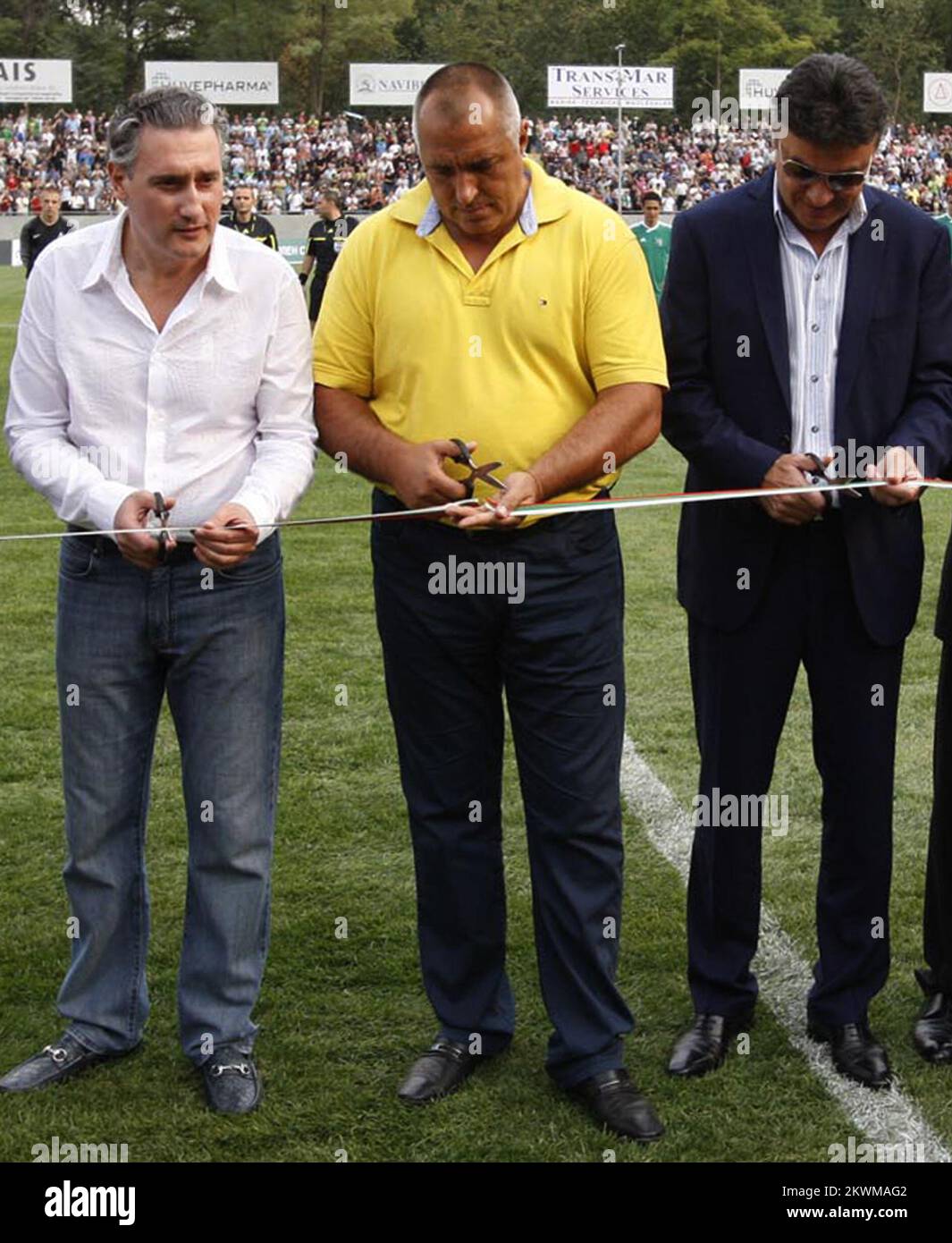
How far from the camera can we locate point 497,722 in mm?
3861

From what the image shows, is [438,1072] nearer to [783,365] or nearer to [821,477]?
[821,477]

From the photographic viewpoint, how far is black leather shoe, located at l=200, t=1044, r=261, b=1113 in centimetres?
380

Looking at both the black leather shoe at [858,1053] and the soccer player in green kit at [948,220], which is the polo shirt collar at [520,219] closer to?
the soccer player in green kit at [948,220]

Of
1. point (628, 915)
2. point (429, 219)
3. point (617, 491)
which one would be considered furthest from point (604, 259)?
point (617, 491)

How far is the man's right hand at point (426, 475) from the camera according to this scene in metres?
3.45

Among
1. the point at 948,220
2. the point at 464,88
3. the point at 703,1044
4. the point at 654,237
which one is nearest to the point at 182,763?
the point at 703,1044

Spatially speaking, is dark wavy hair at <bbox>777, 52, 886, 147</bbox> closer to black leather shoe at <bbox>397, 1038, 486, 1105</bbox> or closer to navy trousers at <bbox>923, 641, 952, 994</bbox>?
navy trousers at <bbox>923, 641, 952, 994</bbox>

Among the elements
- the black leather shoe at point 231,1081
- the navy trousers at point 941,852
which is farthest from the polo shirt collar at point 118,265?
the navy trousers at point 941,852

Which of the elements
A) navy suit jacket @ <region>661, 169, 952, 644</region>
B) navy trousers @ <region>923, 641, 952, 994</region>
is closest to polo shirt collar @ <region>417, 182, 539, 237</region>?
navy suit jacket @ <region>661, 169, 952, 644</region>

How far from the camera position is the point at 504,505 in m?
3.43

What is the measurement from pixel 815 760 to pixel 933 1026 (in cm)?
75

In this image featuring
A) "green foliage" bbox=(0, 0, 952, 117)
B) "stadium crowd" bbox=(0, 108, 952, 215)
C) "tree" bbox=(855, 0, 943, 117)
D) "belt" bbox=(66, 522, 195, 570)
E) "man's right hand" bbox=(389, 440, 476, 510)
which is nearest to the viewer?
"man's right hand" bbox=(389, 440, 476, 510)

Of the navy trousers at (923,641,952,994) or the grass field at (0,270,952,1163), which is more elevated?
the navy trousers at (923,641,952,994)

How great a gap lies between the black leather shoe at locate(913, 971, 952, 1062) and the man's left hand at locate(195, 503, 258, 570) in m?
2.03
